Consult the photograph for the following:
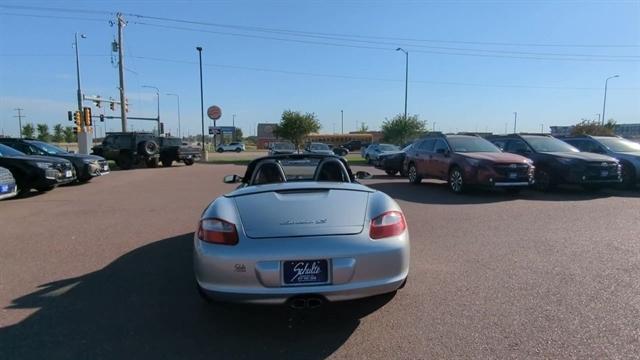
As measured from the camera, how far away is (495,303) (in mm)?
4219

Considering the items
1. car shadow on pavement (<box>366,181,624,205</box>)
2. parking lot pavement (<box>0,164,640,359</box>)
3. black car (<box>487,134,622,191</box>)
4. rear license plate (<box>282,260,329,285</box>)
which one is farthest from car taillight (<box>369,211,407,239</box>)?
black car (<box>487,134,622,191</box>)

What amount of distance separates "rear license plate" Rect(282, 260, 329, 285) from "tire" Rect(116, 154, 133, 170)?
2401 centimetres

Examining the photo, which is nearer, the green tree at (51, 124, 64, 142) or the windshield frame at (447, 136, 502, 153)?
the windshield frame at (447, 136, 502, 153)

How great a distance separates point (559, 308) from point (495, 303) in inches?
21.3

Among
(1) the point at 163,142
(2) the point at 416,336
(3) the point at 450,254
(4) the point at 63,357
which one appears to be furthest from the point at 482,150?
(1) the point at 163,142

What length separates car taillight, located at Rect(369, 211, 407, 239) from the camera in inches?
141

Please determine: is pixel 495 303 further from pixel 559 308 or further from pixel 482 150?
pixel 482 150

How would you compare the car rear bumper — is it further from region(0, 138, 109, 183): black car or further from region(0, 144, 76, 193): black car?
region(0, 138, 109, 183): black car

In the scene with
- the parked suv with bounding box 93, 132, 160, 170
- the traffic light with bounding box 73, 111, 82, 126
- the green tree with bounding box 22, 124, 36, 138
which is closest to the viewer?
the parked suv with bounding box 93, 132, 160, 170

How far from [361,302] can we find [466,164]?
886 cm

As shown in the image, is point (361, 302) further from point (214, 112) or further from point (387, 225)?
point (214, 112)

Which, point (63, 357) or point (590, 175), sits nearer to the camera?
point (63, 357)

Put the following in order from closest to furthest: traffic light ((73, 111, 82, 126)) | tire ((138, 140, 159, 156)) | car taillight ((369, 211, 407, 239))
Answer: car taillight ((369, 211, 407, 239)), tire ((138, 140, 159, 156)), traffic light ((73, 111, 82, 126))

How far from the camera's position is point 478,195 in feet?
40.0
